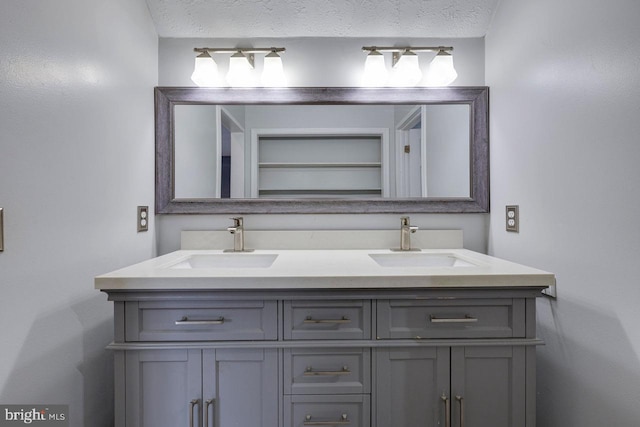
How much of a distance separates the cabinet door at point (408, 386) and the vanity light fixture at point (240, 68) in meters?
1.27

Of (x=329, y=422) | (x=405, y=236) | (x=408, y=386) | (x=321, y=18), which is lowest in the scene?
(x=329, y=422)

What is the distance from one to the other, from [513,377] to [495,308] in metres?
0.22

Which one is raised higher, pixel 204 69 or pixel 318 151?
pixel 204 69

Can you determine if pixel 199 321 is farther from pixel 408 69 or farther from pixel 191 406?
pixel 408 69

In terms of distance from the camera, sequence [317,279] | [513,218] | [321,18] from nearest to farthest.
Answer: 1. [317,279]
2. [513,218]
3. [321,18]

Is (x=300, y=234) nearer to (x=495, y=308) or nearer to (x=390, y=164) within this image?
(x=390, y=164)

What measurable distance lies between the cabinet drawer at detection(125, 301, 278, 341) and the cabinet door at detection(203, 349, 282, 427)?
2.2 inches

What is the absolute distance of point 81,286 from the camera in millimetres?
1061

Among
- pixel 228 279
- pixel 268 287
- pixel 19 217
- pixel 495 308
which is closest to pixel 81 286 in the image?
pixel 19 217

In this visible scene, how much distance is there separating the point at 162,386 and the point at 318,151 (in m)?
1.12

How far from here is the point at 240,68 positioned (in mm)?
1499

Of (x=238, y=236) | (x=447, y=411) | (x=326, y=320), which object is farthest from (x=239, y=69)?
(x=447, y=411)

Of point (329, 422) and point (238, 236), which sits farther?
point (238, 236)

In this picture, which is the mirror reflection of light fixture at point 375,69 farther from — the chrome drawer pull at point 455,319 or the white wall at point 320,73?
the chrome drawer pull at point 455,319
